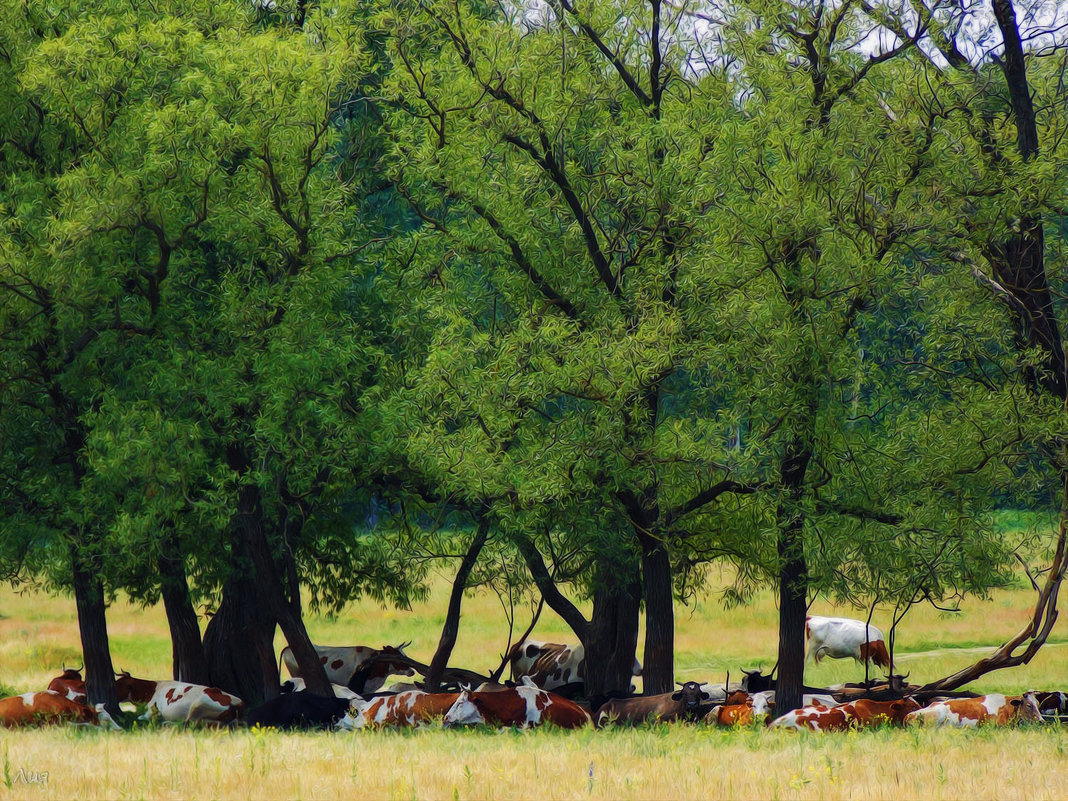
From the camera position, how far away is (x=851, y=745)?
14430 millimetres

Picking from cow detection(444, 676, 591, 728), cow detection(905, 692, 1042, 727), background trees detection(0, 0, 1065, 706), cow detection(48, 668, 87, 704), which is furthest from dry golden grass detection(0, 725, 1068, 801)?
cow detection(48, 668, 87, 704)

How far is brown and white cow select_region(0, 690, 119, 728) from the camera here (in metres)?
19.2

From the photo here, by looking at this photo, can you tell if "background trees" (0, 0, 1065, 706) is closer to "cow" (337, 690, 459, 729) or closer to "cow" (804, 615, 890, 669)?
"cow" (337, 690, 459, 729)

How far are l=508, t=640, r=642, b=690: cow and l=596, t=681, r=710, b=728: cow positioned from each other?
7975 millimetres

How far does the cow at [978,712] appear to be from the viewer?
18.1 metres

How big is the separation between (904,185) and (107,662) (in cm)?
1535

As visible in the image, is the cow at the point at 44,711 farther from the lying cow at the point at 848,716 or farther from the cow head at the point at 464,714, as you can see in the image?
the lying cow at the point at 848,716

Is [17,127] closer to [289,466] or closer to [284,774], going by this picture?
[289,466]

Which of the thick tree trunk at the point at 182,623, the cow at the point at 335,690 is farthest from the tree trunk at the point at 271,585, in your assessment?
the thick tree trunk at the point at 182,623

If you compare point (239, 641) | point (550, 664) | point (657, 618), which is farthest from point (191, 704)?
point (550, 664)

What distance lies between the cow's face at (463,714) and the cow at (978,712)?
6.67 meters

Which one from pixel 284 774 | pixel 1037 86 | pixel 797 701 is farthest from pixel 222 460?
pixel 1037 86

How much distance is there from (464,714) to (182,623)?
679 centimetres

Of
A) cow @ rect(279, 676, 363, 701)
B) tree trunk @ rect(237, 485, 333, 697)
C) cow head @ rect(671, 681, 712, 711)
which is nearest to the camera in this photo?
cow head @ rect(671, 681, 712, 711)
